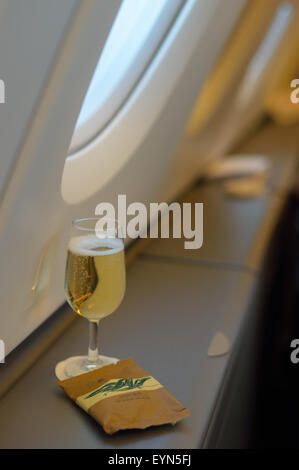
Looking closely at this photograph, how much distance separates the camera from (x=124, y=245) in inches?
65.2

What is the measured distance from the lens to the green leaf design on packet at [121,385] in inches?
37.6

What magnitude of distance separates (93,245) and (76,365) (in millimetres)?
269

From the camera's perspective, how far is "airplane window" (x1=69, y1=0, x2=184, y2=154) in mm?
1388

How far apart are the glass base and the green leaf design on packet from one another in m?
0.08

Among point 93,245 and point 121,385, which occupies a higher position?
point 93,245

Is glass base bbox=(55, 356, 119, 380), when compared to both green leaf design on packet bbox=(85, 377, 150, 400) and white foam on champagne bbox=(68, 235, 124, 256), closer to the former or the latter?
green leaf design on packet bbox=(85, 377, 150, 400)

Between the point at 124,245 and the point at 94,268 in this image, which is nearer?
the point at 94,268

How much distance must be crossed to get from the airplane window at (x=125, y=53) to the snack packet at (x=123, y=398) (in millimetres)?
604

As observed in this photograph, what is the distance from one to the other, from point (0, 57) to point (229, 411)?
903 millimetres

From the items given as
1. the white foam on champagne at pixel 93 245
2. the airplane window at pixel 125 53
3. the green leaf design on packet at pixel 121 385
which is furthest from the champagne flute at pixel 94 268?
the airplane window at pixel 125 53

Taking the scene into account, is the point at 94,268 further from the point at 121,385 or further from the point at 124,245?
the point at 124,245

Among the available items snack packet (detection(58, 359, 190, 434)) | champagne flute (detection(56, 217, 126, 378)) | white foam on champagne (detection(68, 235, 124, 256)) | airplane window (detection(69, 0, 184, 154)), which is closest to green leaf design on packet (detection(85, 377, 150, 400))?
snack packet (detection(58, 359, 190, 434))

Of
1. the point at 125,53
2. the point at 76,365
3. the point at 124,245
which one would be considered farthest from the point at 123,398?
the point at 125,53
